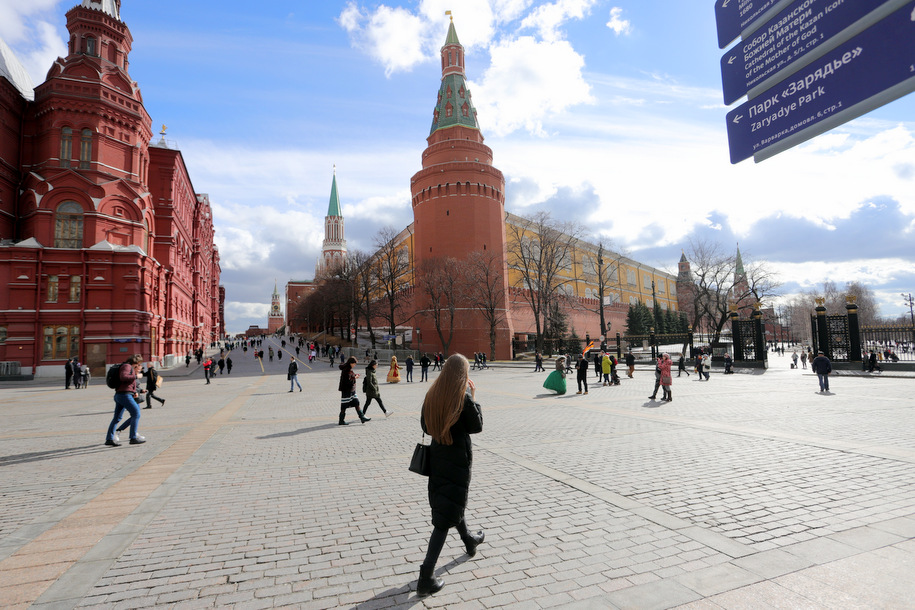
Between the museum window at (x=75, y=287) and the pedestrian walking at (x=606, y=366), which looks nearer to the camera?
the pedestrian walking at (x=606, y=366)

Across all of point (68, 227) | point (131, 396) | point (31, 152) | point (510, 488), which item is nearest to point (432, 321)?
point (68, 227)

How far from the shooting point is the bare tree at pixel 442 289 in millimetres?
43562

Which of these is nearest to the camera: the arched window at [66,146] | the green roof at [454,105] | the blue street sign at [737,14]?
the blue street sign at [737,14]

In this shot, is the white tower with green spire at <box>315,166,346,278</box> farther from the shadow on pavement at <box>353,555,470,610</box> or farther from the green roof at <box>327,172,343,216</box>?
the shadow on pavement at <box>353,555,470,610</box>

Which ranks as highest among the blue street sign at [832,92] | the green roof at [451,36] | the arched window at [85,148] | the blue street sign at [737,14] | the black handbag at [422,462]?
the green roof at [451,36]

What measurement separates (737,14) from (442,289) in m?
39.4

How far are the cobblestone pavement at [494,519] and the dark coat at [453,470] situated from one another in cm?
53

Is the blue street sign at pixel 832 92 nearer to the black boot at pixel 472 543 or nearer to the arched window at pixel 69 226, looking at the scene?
the black boot at pixel 472 543

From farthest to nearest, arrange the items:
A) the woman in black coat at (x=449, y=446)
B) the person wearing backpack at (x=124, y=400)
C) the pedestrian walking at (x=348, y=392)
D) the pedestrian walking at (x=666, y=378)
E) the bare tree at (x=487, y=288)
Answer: the bare tree at (x=487, y=288) → the pedestrian walking at (x=666, y=378) → the pedestrian walking at (x=348, y=392) → the person wearing backpack at (x=124, y=400) → the woman in black coat at (x=449, y=446)

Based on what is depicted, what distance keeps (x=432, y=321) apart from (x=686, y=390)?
109ft

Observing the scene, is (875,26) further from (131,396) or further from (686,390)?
(686,390)

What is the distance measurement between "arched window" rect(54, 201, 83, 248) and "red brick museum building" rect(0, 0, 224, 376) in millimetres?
51

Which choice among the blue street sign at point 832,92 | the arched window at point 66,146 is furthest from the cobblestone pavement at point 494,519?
the arched window at point 66,146

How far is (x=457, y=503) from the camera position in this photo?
334 cm
